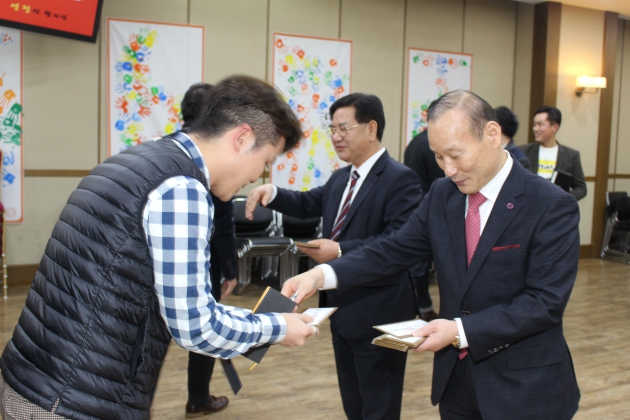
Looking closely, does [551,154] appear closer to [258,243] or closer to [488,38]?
[488,38]

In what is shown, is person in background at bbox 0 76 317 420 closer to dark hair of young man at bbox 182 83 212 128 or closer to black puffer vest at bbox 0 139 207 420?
black puffer vest at bbox 0 139 207 420

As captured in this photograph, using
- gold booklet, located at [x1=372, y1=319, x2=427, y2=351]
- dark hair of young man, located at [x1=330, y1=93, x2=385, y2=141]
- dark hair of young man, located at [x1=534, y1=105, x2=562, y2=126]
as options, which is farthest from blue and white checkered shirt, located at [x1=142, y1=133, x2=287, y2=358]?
dark hair of young man, located at [x1=534, y1=105, x2=562, y2=126]

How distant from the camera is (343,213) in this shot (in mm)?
2764

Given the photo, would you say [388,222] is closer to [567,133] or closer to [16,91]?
[16,91]

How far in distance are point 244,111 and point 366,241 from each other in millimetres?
1184

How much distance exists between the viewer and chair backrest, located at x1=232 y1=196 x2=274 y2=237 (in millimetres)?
6156

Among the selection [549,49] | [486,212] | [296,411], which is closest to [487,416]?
[486,212]

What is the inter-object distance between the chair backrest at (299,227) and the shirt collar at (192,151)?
4.83 metres

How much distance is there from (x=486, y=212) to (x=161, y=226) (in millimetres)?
1062

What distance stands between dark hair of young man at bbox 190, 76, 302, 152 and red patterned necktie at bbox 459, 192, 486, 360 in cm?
71

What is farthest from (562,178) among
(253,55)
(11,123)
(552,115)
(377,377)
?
(11,123)

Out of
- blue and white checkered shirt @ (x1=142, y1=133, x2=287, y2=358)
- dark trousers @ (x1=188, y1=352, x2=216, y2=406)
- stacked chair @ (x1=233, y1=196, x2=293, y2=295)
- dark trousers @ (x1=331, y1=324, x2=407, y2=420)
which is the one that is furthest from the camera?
stacked chair @ (x1=233, y1=196, x2=293, y2=295)

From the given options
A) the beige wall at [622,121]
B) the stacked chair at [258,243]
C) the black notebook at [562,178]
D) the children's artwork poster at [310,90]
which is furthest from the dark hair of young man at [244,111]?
the beige wall at [622,121]

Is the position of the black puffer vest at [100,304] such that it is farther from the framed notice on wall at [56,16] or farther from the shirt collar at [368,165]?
the framed notice on wall at [56,16]
